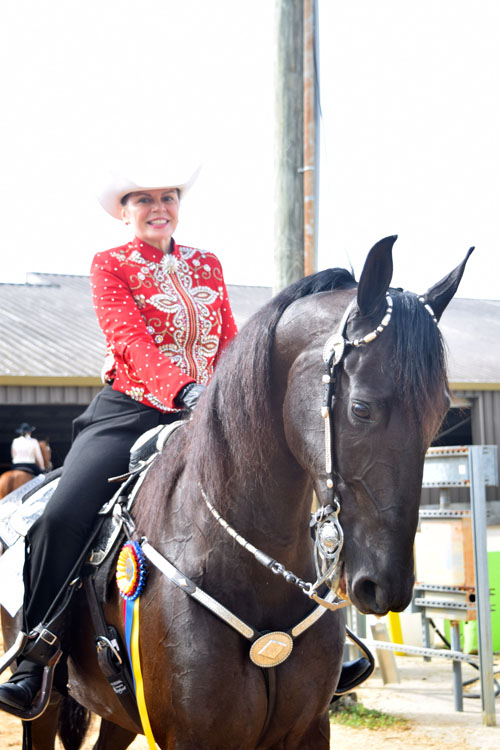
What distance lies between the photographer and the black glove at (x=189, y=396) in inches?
104

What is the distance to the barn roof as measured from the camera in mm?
16328

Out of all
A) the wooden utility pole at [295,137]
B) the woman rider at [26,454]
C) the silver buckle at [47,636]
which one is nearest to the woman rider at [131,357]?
the silver buckle at [47,636]

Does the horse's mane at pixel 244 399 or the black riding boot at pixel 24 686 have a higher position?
the horse's mane at pixel 244 399

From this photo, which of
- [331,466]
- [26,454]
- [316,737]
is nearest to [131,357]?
[331,466]

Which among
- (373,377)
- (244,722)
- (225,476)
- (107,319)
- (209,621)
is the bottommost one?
(244,722)

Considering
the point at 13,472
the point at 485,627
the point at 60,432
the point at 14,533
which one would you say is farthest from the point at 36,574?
the point at 60,432

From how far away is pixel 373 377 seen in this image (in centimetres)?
197

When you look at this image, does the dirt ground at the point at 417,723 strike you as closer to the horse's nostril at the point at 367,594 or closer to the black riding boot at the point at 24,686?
the black riding boot at the point at 24,686

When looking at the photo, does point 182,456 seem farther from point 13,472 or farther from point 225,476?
point 13,472

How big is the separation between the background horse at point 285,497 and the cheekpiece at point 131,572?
1.4 inches

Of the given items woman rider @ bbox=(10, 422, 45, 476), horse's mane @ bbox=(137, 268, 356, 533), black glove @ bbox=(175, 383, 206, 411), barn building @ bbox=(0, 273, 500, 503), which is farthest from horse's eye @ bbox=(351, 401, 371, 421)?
barn building @ bbox=(0, 273, 500, 503)

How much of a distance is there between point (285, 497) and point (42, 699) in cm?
124

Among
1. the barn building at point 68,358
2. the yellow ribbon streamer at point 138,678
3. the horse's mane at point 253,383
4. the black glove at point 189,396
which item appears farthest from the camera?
the barn building at point 68,358

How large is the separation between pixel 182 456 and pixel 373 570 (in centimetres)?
94
